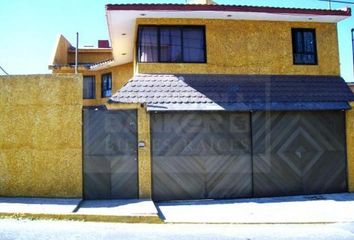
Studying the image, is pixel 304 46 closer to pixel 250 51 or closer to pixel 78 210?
pixel 250 51

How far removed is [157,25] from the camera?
12.6m

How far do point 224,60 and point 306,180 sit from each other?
4.66 metres

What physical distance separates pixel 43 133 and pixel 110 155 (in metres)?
1.96

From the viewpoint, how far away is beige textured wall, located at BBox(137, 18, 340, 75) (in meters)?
12.6

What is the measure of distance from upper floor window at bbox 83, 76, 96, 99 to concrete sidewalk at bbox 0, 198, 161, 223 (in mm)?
15041

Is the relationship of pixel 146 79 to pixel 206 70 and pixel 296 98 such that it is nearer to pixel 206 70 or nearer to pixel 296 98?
pixel 206 70

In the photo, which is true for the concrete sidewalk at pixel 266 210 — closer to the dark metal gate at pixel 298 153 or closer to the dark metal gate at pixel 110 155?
the dark metal gate at pixel 298 153

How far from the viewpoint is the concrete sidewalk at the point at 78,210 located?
888 centimetres

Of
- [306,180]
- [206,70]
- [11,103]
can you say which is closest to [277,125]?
[306,180]

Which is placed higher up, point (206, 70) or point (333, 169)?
point (206, 70)

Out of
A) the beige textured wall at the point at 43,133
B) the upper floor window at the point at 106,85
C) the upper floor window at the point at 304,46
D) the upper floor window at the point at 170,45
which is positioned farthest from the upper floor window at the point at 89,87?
the upper floor window at the point at 304,46

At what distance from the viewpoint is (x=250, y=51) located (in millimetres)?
12914

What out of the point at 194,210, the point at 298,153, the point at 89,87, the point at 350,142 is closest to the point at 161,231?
the point at 194,210

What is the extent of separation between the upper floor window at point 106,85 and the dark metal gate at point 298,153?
43.6 ft
